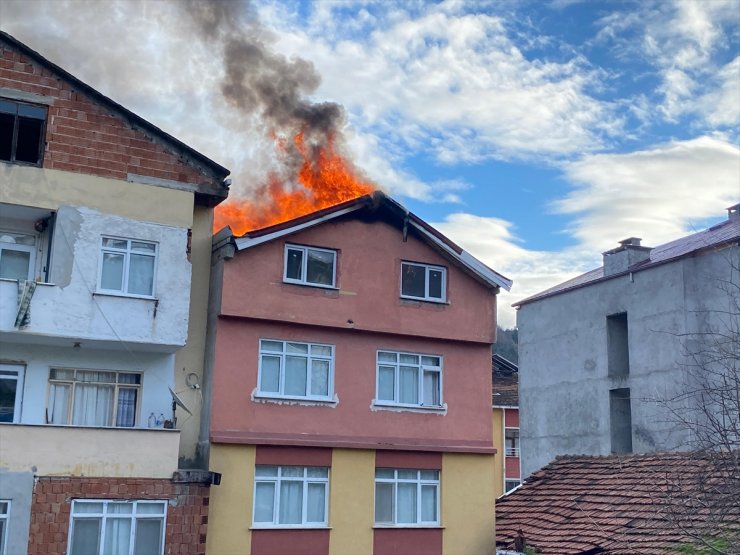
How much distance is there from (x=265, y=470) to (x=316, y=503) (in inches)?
59.7

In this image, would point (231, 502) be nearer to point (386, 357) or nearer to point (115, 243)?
point (386, 357)

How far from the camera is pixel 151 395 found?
2175 cm

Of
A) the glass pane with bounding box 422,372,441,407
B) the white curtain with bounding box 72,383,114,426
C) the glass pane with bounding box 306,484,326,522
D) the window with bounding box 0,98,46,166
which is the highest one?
the window with bounding box 0,98,46,166

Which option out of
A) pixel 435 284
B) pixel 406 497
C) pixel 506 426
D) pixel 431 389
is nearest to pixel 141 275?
pixel 435 284

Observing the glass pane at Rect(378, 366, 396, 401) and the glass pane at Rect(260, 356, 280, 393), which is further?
the glass pane at Rect(378, 366, 396, 401)

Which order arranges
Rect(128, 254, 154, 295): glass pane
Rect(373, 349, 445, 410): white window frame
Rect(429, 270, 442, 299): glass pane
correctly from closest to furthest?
Rect(128, 254, 154, 295): glass pane, Rect(373, 349, 445, 410): white window frame, Rect(429, 270, 442, 299): glass pane

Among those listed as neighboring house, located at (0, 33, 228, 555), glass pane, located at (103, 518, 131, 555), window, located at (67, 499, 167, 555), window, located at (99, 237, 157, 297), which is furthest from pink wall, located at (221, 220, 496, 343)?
glass pane, located at (103, 518, 131, 555)

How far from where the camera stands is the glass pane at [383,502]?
23.0 meters

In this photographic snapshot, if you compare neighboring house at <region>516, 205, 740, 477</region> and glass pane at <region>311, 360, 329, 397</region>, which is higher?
neighboring house at <region>516, 205, 740, 477</region>

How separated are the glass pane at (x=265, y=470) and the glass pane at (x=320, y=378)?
6.89 feet

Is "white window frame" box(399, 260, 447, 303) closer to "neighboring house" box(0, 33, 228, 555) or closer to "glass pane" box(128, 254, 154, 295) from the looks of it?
"neighboring house" box(0, 33, 228, 555)

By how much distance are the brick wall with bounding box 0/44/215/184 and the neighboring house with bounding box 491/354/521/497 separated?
29.1 metres

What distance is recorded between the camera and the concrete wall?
1227 inches

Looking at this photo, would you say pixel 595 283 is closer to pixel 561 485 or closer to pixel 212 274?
pixel 561 485
